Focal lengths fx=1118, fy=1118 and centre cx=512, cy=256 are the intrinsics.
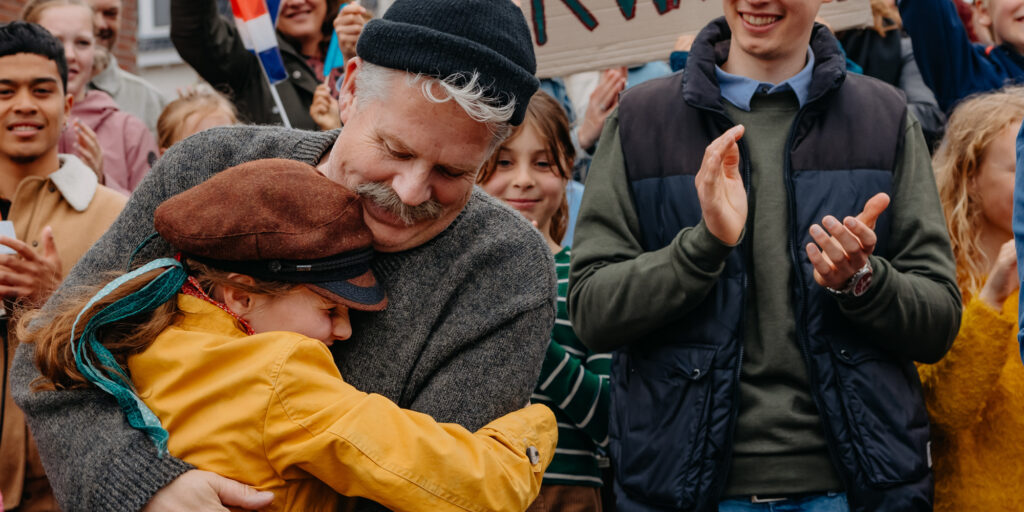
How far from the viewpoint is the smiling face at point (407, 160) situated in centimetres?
229

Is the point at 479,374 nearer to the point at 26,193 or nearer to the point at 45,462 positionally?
the point at 45,462

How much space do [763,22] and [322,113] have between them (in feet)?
7.91

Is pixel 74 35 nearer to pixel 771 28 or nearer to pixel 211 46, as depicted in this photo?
pixel 211 46

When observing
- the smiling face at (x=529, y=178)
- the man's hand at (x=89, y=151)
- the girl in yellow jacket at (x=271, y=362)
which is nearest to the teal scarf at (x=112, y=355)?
the girl in yellow jacket at (x=271, y=362)

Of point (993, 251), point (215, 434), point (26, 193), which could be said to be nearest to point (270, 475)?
point (215, 434)

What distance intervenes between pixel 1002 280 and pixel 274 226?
2.11 meters

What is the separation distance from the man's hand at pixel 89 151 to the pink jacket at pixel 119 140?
432 mm

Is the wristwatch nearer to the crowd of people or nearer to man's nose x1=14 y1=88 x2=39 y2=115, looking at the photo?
the crowd of people

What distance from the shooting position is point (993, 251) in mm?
3633

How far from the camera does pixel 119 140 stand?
5.54 meters

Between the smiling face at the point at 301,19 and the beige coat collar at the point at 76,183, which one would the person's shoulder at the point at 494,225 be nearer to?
the beige coat collar at the point at 76,183

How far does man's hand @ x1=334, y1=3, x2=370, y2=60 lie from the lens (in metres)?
4.61

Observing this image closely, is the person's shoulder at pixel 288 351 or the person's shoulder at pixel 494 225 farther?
the person's shoulder at pixel 494 225

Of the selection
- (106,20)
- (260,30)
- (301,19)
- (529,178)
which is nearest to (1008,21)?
(529,178)
